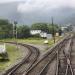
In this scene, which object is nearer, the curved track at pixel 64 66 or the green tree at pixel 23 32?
the curved track at pixel 64 66

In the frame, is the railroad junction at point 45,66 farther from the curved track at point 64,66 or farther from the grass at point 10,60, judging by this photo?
the grass at point 10,60

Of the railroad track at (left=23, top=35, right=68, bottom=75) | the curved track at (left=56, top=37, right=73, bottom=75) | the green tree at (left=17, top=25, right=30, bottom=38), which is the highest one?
the green tree at (left=17, top=25, right=30, bottom=38)

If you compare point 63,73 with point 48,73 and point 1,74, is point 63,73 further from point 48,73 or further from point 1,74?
point 1,74

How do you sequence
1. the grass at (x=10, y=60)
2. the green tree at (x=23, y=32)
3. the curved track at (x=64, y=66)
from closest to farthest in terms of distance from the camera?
the curved track at (x=64, y=66) < the grass at (x=10, y=60) < the green tree at (x=23, y=32)

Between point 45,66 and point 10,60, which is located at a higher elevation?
point 45,66

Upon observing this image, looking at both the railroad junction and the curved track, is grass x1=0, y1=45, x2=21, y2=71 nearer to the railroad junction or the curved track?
the railroad junction

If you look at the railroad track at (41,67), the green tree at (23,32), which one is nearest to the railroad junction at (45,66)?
the railroad track at (41,67)

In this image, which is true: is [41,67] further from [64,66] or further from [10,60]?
[10,60]

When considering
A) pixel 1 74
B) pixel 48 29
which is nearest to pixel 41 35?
pixel 48 29

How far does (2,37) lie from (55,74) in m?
101

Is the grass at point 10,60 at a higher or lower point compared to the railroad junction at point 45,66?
lower

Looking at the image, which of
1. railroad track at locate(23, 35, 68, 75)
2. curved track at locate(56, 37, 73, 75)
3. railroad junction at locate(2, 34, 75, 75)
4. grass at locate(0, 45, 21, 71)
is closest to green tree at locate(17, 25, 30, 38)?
grass at locate(0, 45, 21, 71)

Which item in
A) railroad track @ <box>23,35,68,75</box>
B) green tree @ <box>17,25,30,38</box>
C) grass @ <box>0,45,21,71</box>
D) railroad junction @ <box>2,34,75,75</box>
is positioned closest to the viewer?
railroad junction @ <box>2,34,75,75</box>

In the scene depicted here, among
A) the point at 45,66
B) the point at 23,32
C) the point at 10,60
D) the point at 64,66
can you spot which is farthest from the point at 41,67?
the point at 23,32
